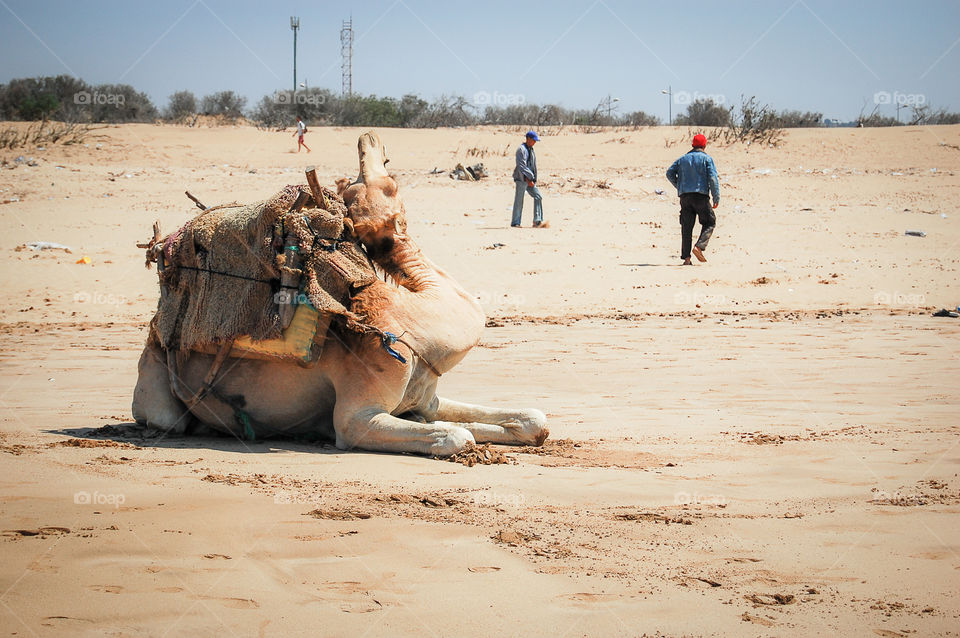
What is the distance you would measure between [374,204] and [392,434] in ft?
4.22

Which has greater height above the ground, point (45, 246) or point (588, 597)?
point (45, 246)

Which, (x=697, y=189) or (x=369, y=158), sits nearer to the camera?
(x=369, y=158)

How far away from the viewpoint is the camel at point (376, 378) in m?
5.31

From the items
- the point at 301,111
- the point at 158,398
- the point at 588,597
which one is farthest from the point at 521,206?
the point at 301,111

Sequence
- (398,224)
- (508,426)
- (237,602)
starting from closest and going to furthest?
(237,602)
(398,224)
(508,426)

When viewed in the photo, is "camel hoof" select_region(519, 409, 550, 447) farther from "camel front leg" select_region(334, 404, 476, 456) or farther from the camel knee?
"camel front leg" select_region(334, 404, 476, 456)

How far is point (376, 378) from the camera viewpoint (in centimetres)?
531

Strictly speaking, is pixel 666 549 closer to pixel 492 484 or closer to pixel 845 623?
pixel 845 623

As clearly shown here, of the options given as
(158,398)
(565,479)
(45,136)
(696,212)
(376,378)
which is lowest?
(565,479)

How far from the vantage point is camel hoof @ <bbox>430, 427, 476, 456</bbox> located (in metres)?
5.24

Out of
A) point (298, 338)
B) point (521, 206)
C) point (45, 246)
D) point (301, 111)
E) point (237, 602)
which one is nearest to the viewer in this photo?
point (237, 602)

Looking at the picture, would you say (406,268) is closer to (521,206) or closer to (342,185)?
(342,185)

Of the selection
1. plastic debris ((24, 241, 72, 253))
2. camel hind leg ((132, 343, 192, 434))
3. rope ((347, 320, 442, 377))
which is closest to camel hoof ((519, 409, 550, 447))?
rope ((347, 320, 442, 377))

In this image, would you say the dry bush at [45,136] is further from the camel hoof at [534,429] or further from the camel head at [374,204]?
the camel hoof at [534,429]
